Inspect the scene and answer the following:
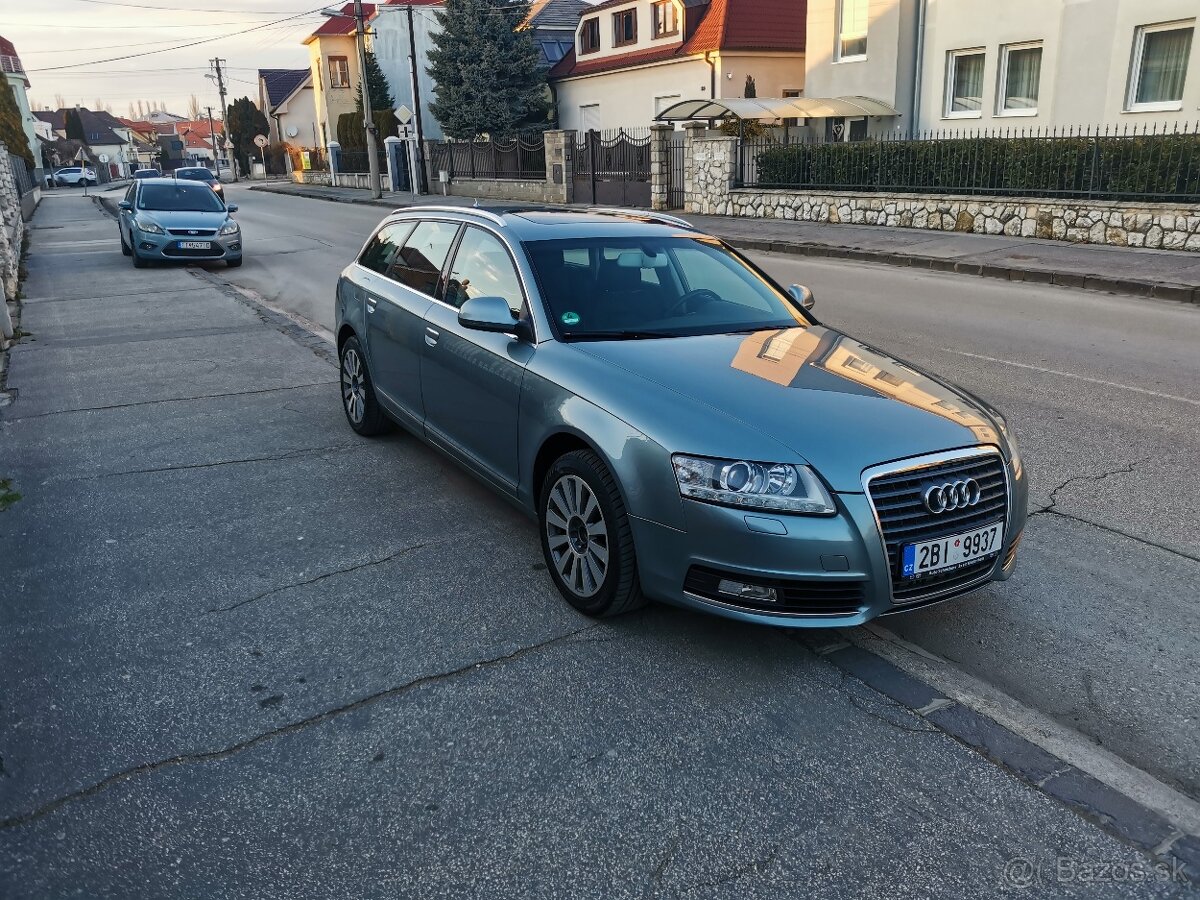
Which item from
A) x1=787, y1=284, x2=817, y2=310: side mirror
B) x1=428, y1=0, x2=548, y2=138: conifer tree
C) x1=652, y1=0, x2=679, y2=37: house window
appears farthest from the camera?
x1=428, y1=0, x2=548, y2=138: conifer tree

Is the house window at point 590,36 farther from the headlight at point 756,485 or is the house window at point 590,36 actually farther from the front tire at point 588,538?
the headlight at point 756,485

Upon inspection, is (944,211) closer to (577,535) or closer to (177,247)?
(177,247)

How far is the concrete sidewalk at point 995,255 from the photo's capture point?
13008 millimetres

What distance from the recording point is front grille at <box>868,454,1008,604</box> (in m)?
3.39

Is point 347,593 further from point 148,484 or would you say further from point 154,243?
point 154,243

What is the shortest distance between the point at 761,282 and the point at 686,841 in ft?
10.9

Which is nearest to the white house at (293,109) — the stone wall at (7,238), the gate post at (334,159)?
the gate post at (334,159)

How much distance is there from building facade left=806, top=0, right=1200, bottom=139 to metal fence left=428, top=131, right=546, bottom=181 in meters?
9.60

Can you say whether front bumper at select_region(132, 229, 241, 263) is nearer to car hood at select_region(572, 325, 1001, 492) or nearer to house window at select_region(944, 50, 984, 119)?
car hood at select_region(572, 325, 1001, 492)

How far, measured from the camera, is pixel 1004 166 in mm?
17984

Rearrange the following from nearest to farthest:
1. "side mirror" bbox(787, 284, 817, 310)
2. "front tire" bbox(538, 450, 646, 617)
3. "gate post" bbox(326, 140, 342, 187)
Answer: "front tire" bbox(538, 450, 646, 617), "side mirror" bbox(787, 284, 817, 310), "gate post" bbox(326, 140, 342, 187)

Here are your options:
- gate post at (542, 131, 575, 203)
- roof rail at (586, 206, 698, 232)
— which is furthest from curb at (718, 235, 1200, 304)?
gate post at (542, 131, 575, 203)

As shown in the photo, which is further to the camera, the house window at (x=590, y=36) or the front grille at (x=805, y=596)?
the house window at (x=590, y=36)

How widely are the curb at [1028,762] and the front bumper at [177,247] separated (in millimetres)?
16115
